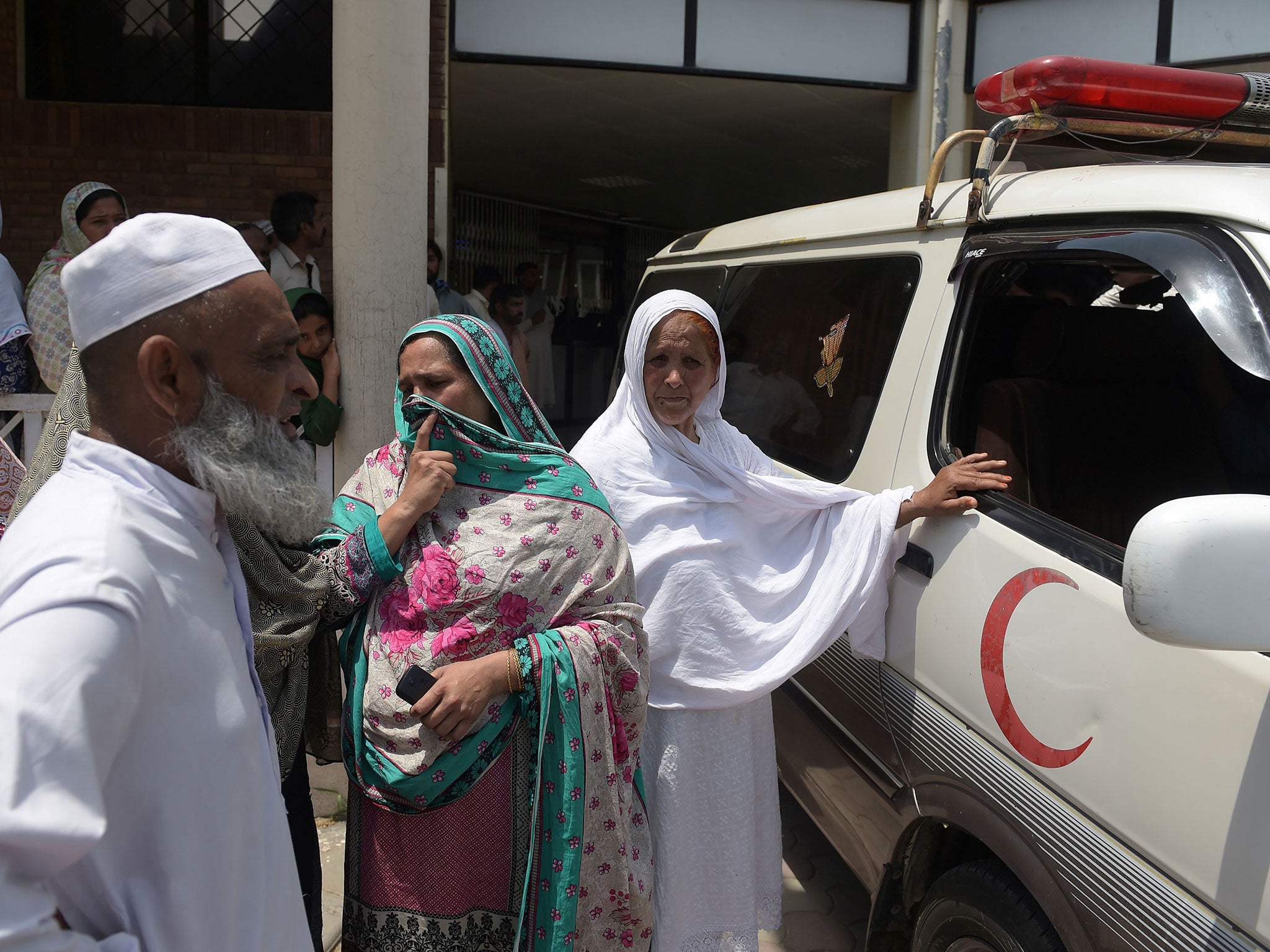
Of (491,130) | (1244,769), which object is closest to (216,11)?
(491,130)

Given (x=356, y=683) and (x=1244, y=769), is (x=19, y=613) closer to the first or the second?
(x=356, y=683)

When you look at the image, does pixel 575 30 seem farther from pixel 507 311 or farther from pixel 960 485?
pixel 960 485

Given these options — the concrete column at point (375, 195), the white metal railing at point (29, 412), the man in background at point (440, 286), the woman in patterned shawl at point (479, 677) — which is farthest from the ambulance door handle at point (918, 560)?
the man in background at point (440, 286)

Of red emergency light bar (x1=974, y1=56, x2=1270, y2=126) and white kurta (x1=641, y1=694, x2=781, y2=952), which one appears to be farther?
white kurta (x1=641, y1=694, x2=781, y2=952)

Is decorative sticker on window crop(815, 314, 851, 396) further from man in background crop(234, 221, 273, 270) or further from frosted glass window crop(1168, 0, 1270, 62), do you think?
frosted glass window crop(1168, 0, 1270, 62)

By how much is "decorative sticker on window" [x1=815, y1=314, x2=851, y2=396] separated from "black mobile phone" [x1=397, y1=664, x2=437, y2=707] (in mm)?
1521

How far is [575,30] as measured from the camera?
7.39 meters

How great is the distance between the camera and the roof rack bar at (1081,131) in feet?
7.57

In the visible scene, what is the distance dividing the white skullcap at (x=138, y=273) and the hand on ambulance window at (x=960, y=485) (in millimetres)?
1530

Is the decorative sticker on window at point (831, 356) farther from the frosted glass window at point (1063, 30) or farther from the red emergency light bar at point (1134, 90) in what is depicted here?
the frosted glass window at point (1063, 30)

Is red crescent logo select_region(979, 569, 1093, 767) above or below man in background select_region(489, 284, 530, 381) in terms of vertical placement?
below

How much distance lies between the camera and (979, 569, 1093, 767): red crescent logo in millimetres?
1794

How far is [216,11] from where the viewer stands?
7.11 m

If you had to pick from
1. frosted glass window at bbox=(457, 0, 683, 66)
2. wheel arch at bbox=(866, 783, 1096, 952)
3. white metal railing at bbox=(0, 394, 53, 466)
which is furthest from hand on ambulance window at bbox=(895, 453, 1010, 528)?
frosted glass window at bbox=(457, 0, 683, 66)
